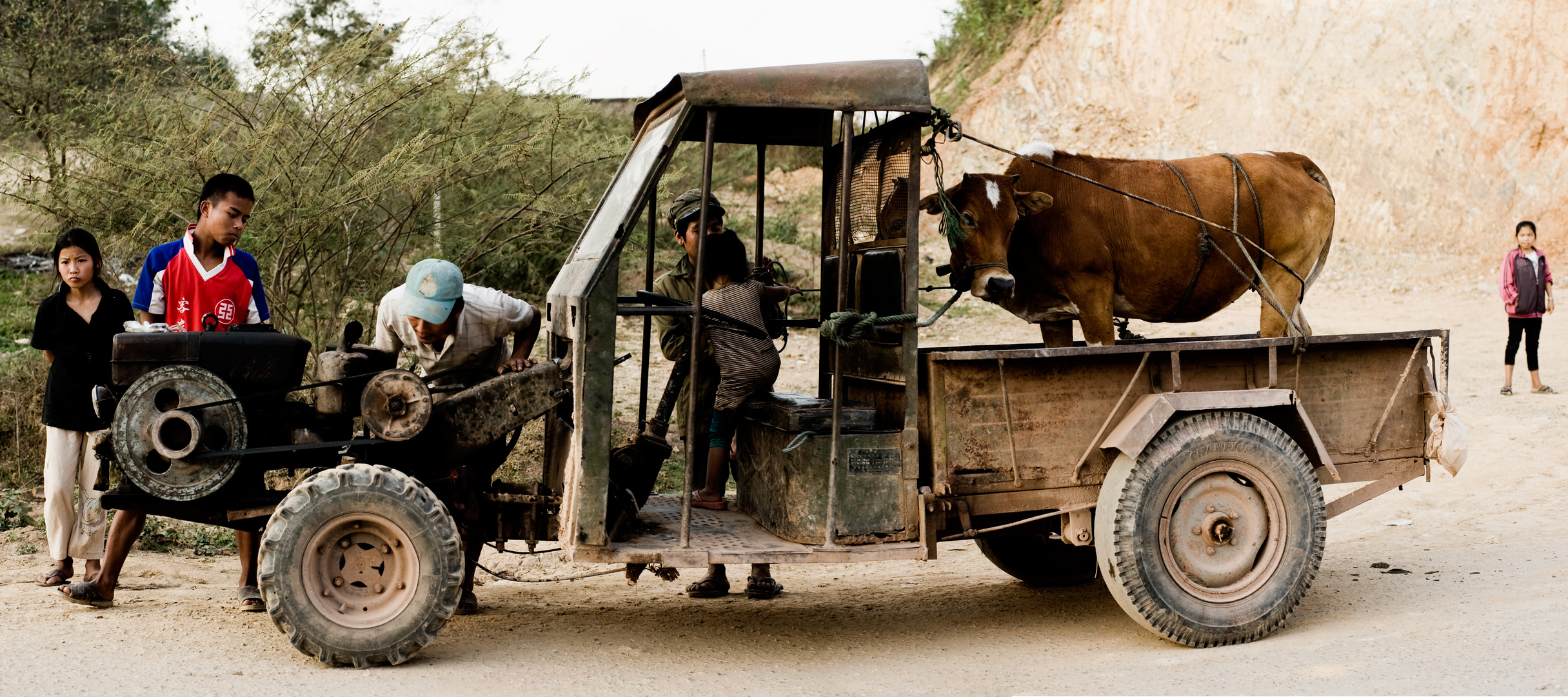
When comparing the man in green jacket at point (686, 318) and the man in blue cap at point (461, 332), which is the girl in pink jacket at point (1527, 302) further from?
the man in blue cap at point (461, 332)

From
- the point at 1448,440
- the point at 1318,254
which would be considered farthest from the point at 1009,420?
the point at 1318,254

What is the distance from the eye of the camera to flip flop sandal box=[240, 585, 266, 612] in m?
4.98

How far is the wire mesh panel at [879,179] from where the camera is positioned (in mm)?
4711

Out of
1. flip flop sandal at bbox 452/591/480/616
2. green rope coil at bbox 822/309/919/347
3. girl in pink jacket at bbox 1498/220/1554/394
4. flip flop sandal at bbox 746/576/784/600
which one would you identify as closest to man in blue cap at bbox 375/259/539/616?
flip flop sandal at bbox 452/591/480/616

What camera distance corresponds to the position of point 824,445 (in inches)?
176

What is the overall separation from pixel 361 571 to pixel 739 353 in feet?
5.54

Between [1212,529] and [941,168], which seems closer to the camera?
[1212,529]

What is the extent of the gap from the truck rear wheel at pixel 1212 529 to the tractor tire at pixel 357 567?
2.51 meters

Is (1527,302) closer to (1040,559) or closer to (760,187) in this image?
(1040,559)

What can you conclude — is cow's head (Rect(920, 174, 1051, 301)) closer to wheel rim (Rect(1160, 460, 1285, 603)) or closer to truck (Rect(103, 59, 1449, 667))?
truck (Rect(103, 59, 1449, 667))

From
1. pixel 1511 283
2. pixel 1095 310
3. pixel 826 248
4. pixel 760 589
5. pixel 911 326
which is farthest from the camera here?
pixel 1511 283

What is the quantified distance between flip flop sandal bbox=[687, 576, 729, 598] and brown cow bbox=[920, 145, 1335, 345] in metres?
1.94

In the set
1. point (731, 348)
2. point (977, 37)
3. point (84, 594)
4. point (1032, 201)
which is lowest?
point (84, 594)

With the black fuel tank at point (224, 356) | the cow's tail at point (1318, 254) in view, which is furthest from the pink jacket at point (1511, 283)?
the black fuel tank at point (224, 356)
